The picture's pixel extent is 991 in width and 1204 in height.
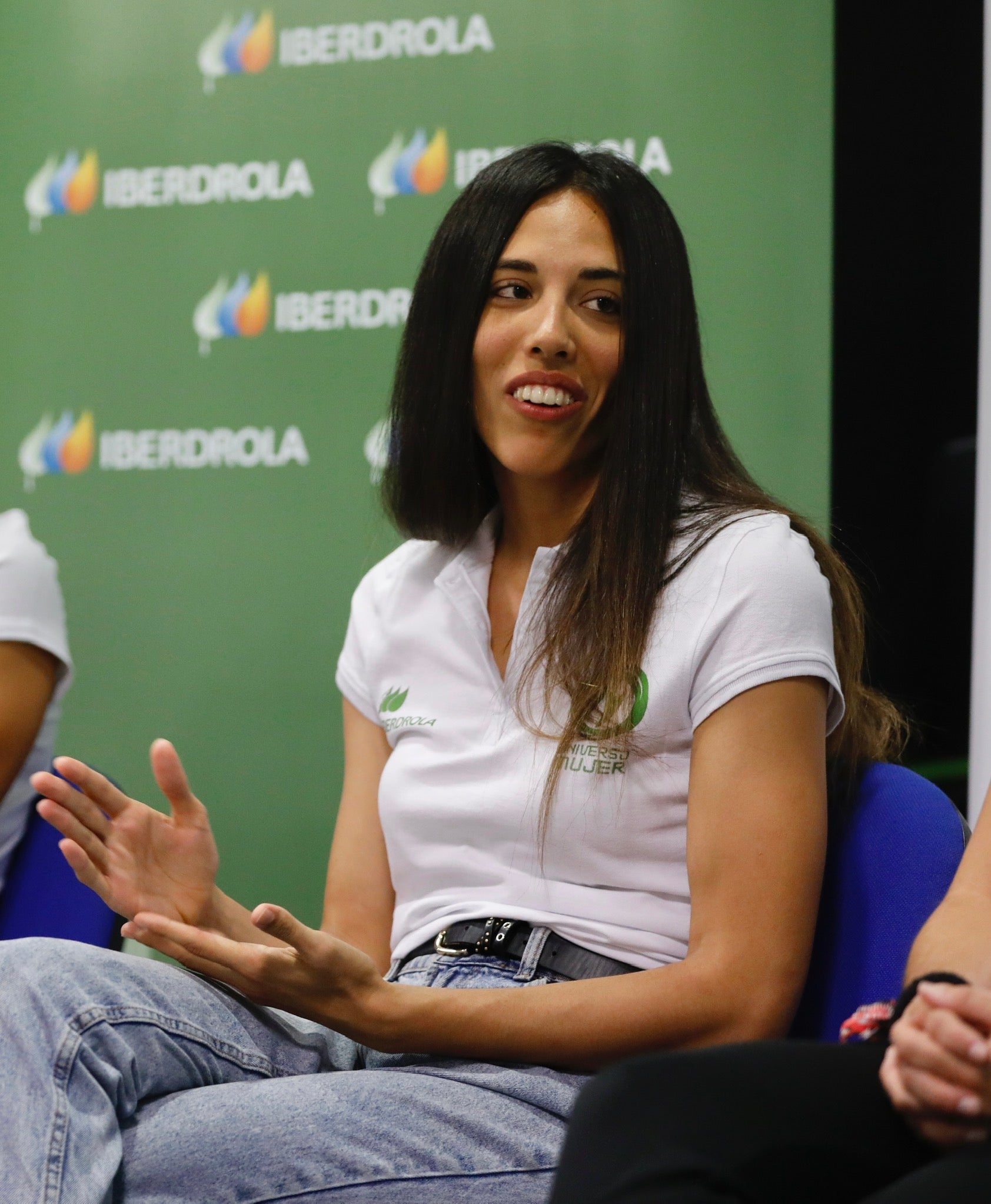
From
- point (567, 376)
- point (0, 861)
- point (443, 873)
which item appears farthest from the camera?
point (0, 861)

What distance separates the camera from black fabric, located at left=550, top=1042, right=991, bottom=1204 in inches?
34.0

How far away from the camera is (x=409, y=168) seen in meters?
2.75

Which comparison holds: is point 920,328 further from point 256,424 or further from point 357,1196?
point 357,1196

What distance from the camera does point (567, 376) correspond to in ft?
5.35

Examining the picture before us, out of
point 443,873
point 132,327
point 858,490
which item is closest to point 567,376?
point 443,873

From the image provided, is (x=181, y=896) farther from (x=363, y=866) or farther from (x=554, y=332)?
(x=554, y=332)

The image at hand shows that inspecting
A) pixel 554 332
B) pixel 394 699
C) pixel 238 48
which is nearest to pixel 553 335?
pixel 554 332

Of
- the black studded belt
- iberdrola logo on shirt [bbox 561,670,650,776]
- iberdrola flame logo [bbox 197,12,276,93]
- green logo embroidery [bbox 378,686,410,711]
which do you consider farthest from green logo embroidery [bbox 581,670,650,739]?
iberdrola flame logo [bbox 197,12,276,93]

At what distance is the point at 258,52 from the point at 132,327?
0.62 meters

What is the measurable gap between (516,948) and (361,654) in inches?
20.3

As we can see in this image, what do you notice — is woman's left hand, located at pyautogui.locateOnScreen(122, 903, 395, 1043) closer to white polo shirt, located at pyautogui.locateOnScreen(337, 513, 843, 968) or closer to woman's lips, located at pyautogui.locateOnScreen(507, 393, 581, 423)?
white polo shirt, located at pyautogui.locateOnScreen(337, 513, 843, 968)

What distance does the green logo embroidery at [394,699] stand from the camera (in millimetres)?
1681

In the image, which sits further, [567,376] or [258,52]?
[258,52]

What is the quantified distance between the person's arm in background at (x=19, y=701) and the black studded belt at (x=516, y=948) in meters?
0.72
